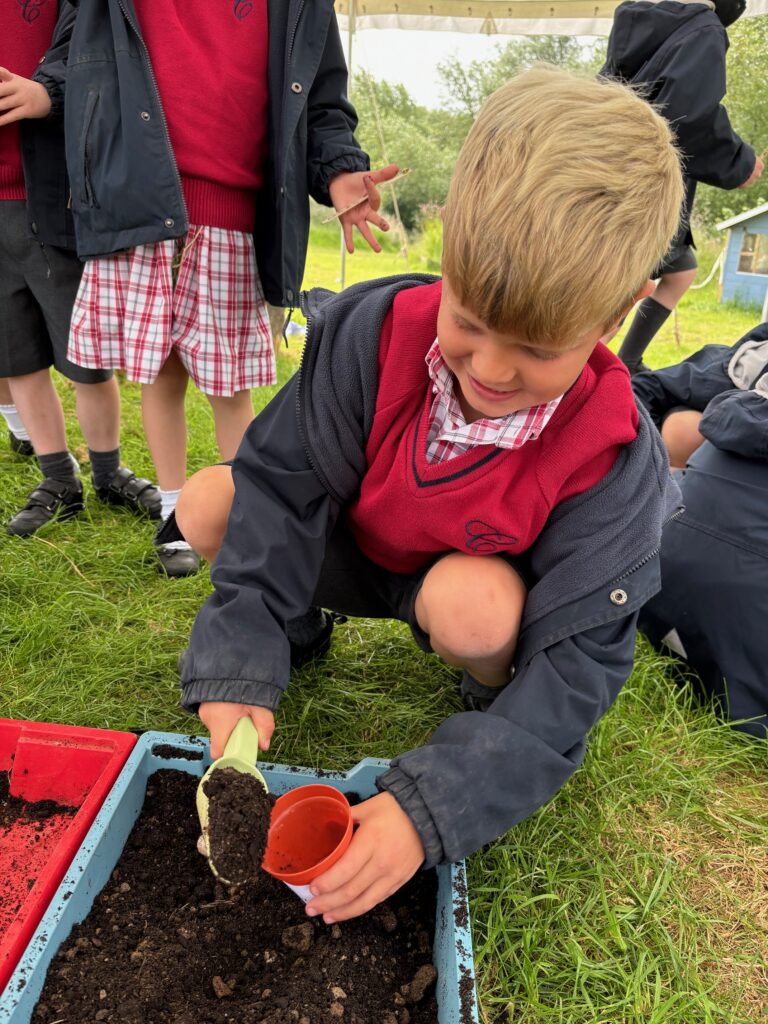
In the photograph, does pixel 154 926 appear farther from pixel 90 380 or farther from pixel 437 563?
pixel 90 380

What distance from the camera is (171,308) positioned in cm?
208

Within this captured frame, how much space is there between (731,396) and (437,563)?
3.15ft

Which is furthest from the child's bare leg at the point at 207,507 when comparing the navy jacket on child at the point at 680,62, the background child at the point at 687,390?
the navy jacket on child at the point at 680,62

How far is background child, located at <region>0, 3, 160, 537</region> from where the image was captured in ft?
6.91

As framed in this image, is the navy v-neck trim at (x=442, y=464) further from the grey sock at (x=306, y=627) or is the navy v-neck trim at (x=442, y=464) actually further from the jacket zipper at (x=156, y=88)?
the jacket zipper at (x=156, y=88)

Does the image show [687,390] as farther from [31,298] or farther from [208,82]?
[31,298]

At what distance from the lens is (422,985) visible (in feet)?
3.64

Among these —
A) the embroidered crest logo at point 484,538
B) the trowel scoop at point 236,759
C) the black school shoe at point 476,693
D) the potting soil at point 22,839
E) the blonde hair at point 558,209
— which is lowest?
the potting soil at point 22,839

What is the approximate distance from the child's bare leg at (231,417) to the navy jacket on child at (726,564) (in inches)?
48.3

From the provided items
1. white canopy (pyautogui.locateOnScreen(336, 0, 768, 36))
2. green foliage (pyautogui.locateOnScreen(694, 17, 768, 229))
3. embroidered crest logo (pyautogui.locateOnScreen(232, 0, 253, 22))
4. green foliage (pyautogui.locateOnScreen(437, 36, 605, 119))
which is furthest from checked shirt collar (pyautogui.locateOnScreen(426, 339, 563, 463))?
green foliage (pyautogui.locateOnScreen(437, 36, 605, 119))

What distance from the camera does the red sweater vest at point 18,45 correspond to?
6.89 feet

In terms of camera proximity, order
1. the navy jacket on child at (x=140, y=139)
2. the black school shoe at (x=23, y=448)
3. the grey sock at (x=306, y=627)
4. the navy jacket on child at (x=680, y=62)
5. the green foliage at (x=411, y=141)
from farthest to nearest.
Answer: the green foliage at (x=411, y=141), the navy jacket on child at (x=680, y=62), the black school shoe at (x=23, y=448), the navy jacket on child at (x=140, y=139), the grey sock at (x=306, y=627)

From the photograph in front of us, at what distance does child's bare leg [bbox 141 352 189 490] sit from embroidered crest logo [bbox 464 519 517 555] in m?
1.23

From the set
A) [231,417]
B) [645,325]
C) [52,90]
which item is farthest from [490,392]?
[645,325]
